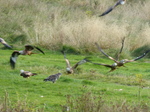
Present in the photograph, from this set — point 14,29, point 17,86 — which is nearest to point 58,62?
point 17,86

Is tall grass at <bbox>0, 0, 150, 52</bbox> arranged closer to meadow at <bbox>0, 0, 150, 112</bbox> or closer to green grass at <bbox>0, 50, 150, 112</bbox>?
meadow at <bbox>0, 0, 150, 112</bbox>

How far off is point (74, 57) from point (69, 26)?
3315 millimetres

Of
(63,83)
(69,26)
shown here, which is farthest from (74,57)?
(63,83)

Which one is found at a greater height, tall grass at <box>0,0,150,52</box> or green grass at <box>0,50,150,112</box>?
green grass at <box>0,50,150,112</box>

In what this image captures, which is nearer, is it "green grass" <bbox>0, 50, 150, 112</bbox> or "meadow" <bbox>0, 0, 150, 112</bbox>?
"meadow" <bbox>0, 0, 150, 112</bbox>

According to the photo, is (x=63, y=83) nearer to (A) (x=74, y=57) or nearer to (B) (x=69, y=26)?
(A) (x=74, y=57)

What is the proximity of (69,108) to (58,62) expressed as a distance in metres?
9.47

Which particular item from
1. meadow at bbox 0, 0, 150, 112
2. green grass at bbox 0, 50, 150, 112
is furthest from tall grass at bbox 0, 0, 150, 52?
green grass at bbox 0, 50, 150, 112

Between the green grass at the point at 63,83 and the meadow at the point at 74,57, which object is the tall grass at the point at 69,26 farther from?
the green grass at the point at 63,83

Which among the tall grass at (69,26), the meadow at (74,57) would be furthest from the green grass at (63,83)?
the tall grass at (69,26)

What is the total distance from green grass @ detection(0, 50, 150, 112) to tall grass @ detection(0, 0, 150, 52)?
2.59 m

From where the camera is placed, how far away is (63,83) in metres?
13.0

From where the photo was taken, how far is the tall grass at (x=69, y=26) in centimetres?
2133

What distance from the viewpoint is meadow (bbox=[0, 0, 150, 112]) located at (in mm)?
9328
